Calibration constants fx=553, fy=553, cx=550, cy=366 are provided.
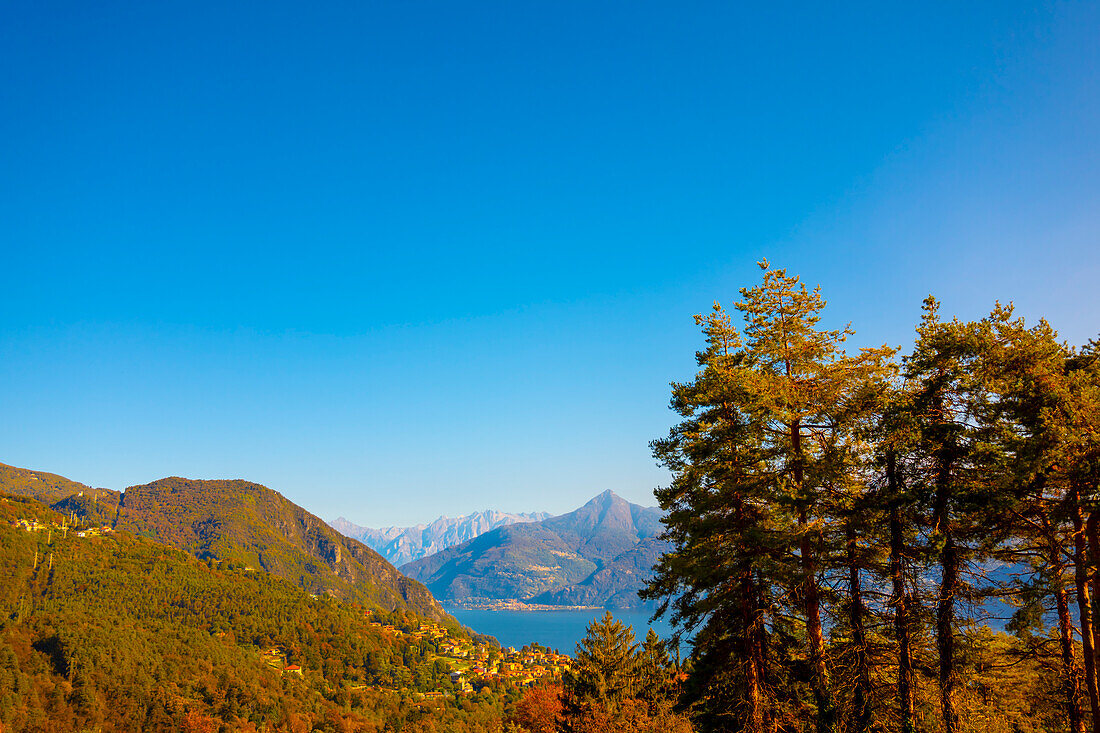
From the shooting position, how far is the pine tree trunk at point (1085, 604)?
11.3 metres

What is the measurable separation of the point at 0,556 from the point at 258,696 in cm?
12566

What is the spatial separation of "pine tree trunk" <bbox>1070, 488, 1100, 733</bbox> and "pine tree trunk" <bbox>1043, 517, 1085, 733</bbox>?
0.77ft

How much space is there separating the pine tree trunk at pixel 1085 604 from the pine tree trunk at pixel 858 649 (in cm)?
400

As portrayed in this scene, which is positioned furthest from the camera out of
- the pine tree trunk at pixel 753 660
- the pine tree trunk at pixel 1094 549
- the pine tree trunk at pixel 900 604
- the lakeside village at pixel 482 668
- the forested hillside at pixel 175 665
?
the lakeside village at pixel 482 668

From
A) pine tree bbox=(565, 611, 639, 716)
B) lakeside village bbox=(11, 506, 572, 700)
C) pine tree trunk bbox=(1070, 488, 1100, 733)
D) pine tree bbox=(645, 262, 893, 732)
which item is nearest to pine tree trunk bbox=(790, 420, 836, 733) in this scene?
pine tree bbox=(645, 262, 893, 732)

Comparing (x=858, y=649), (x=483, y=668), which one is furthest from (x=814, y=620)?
(x=483, y=668)

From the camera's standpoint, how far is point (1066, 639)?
39.8ft

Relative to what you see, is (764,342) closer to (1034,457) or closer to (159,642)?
(1034,457)

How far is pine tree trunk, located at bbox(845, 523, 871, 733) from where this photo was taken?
43.2 ft

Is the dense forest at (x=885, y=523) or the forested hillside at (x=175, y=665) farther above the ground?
the dense forest at (x=885, y=523)

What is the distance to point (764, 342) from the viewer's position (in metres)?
14.9

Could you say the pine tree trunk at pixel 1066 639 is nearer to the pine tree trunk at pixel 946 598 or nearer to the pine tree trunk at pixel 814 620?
the pine tree trunk at pixel 946 598

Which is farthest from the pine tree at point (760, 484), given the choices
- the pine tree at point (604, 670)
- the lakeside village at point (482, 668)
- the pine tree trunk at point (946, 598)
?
the lakeside village at point (482, 668)

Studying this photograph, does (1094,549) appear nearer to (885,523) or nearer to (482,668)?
(885,523)
